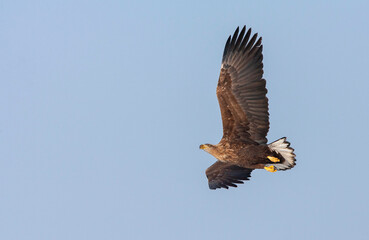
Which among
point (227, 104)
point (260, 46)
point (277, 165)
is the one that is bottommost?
point (277, 165)

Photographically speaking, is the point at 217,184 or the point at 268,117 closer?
the point at 268,117

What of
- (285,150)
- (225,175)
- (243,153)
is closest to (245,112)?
(243,153)

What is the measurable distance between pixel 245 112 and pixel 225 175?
83.7 inches

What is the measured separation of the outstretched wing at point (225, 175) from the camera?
51.6ft

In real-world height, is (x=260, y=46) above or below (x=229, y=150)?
above

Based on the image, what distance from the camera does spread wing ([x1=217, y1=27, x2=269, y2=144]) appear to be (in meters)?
14.1

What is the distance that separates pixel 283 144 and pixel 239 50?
204cm

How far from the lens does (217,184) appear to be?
15891mm

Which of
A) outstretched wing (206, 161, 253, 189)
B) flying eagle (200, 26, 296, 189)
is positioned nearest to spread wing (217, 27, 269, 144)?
flying eagle (200, 26, 296, 189)

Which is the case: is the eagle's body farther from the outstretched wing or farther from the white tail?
the outstretched wing

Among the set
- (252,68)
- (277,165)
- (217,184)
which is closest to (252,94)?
(252,68)

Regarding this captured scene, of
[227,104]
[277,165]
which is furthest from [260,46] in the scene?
[277,165]

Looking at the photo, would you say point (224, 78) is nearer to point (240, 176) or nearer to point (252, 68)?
point (252, 68)

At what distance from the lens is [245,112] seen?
1429cm
